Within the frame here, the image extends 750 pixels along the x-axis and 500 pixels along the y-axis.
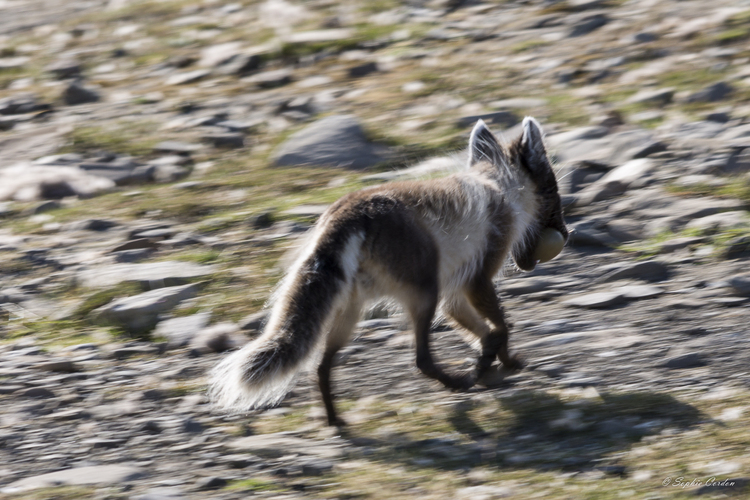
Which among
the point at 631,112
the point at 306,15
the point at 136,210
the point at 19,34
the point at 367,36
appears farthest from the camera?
the point at 19,34

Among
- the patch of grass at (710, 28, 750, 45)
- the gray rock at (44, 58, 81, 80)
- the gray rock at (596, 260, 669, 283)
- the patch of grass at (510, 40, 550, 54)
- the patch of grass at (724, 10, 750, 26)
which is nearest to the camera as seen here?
the gray rock at (596, 260, 669, 283)

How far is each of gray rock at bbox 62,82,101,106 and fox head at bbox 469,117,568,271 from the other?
5482 mm

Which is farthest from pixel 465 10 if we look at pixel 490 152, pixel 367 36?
pixel 490 152

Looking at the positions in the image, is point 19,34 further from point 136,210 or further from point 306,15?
point 136,210

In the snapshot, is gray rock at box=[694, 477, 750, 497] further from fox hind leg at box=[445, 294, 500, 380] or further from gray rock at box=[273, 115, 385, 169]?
gray rock at box=[273, 115, 385, 169]

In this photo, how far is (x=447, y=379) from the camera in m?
3.76

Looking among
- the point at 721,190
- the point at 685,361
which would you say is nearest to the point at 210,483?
the point at 685,361

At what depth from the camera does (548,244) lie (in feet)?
15.3

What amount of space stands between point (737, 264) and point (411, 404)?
197 centimetres

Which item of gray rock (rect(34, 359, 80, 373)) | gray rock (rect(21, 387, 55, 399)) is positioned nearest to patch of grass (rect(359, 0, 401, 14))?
gray rock (rect(34, 359, 80, 373))

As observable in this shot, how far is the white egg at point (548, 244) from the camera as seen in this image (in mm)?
4664

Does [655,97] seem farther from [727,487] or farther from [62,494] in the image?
[62,494]

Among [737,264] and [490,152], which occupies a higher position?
[490,152]

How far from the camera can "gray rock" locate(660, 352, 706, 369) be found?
12.2 ft
